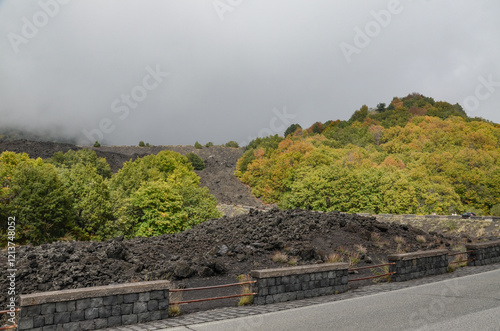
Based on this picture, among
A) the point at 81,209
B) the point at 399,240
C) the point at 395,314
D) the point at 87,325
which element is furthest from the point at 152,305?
the point at 81,209

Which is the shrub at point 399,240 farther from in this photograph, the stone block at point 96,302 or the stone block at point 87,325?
the stone block at point 87,325

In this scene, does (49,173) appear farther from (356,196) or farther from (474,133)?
(474,133)

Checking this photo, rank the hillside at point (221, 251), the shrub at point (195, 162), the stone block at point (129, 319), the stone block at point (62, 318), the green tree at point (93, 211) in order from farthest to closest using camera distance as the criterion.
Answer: the shrub at point (195, 162) < the green tree at point (93, 211) < the hillside at point (221, 251) < the stone block at point (129, 319) < the stone block at point (62, 318)

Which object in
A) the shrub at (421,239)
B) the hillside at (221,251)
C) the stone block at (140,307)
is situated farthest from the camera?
the shrub at (421,239)

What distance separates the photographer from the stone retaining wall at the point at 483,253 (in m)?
16.0

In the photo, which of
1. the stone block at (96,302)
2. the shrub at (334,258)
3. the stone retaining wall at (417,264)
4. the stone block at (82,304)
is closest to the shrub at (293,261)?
the shrub at (334,258)

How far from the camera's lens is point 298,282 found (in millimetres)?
9914

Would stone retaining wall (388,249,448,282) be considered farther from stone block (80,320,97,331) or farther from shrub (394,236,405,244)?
stone block (80,320,97,331)

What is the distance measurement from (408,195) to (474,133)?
3802cm

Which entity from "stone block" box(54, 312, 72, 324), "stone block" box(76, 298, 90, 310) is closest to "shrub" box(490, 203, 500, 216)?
"stone block" box(76, 298, 90, 310)

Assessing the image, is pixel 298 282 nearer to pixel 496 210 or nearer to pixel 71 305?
pixel 71 305

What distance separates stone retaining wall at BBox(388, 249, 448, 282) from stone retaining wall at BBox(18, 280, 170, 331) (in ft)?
25.9

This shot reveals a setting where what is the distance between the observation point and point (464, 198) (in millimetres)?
66562

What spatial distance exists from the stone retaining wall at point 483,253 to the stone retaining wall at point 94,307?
13.7 meters
